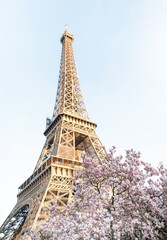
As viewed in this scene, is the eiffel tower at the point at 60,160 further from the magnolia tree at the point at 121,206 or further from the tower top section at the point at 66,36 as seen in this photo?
the tower top section at the point at 66,36

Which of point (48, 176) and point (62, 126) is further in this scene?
point (62, 126)

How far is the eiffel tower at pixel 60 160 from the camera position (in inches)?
524

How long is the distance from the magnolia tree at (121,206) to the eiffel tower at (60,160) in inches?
94.2

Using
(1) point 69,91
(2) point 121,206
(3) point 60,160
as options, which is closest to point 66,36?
(1) point 69,91

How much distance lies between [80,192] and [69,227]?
1793mm

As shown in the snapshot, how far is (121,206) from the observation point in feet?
17.0

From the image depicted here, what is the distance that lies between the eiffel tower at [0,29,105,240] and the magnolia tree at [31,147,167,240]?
2392 millimetres

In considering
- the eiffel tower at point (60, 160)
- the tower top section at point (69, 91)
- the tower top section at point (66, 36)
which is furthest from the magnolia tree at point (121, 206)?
the tower top section at point (66, 36)

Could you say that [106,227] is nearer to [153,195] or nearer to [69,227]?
[69,227]

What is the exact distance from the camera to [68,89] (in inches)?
1216

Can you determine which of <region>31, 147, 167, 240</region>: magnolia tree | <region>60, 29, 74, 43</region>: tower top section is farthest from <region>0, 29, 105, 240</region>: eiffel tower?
<region>60, 29, 74, 43</region>: tower top section

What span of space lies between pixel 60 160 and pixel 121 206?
1191 centimetres

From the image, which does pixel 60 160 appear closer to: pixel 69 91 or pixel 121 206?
pixel 121 206

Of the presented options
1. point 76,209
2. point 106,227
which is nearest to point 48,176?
point 76,209
